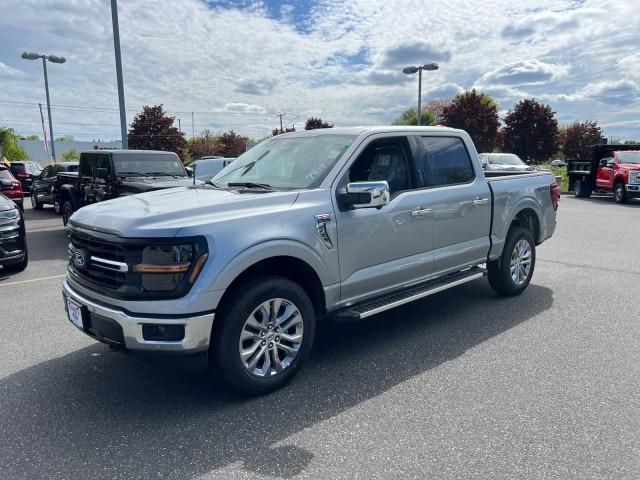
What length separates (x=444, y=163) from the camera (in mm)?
5156

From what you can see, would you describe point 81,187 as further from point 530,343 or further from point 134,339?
point 530,343

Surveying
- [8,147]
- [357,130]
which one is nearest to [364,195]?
[357,130]

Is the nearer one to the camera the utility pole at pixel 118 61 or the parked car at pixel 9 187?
the parked car at pixel 9 187

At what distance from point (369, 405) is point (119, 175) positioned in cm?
819

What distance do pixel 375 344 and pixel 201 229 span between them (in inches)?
84.3

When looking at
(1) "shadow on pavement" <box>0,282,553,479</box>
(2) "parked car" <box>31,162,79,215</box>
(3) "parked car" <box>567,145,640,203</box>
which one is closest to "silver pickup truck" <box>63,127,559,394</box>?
(1) "shadow on pavement" <box>0,282,553,479</box>

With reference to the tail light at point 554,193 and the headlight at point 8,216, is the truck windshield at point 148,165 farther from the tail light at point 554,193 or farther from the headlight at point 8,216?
the tail light at point 554,193

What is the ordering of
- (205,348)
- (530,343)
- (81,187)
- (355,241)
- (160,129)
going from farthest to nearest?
1. (160,129)
2. (81,187)
3. (530,343)
4. (355,241)
5. (205,348)

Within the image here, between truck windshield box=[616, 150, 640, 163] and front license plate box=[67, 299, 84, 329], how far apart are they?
1943 centimetres

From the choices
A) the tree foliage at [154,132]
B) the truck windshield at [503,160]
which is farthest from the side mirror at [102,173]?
the tree foliage at [154,132]

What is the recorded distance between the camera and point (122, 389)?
150 inches

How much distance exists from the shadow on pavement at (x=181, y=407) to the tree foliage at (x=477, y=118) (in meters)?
37.6

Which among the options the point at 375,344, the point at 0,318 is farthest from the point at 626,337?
the point at 0,318

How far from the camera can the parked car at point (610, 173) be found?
17.3 m
